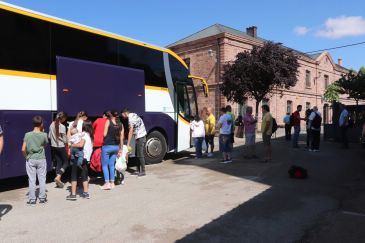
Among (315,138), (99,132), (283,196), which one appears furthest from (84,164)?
(315,138)

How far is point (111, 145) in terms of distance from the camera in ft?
24.0

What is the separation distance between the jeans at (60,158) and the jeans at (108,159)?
92 centimetres

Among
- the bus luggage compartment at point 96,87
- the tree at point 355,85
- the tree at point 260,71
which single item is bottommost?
the bus luggage compartment at point 96,87

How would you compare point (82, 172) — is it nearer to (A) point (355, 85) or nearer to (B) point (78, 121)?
(B) point (78, 121)

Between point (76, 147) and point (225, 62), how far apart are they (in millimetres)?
21108

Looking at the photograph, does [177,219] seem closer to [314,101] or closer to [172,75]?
[172,75]

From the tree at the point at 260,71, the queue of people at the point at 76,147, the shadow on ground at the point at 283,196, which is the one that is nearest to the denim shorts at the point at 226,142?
the shadow on ground at the point at 283,196

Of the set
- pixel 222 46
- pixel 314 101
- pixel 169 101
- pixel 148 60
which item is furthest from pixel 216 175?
pixel 314 101

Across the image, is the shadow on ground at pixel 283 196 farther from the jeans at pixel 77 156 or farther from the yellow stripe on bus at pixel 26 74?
the yellow stripe on bus at pixel 26 74

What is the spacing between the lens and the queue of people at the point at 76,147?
6090mm

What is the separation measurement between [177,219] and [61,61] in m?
4.54

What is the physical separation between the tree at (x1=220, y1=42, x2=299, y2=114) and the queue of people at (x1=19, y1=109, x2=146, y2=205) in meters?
15.6

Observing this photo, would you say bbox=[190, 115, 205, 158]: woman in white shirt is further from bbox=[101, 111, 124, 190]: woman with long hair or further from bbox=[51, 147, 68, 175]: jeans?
bbox=[51, 147, 68, 175]: jeans

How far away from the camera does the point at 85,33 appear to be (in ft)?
27.6
